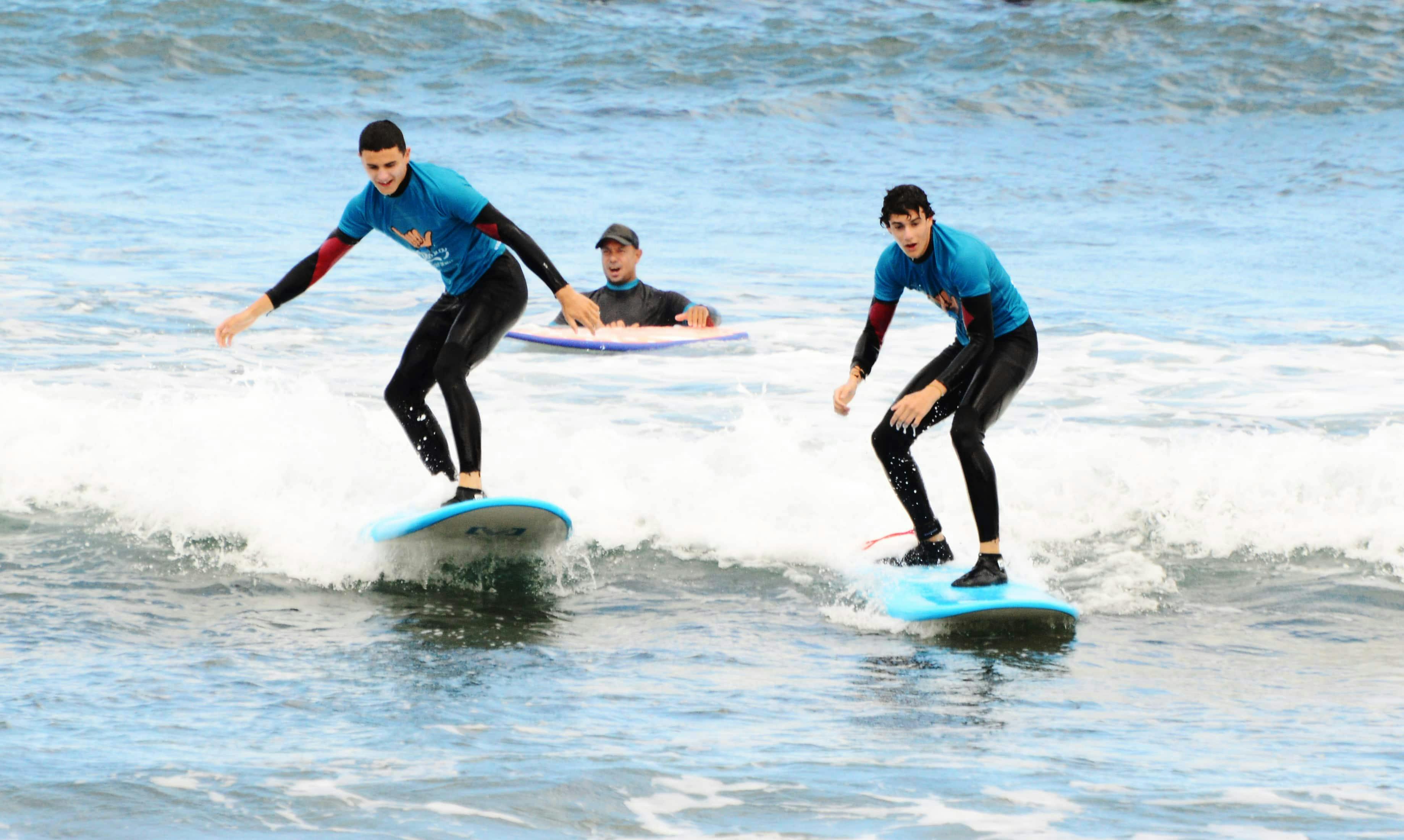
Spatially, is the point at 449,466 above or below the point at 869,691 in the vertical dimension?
above

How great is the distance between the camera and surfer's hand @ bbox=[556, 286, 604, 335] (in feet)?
19.4

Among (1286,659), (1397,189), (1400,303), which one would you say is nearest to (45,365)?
(1286,659)

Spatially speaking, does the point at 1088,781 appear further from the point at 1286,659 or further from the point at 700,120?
the point at 700,120

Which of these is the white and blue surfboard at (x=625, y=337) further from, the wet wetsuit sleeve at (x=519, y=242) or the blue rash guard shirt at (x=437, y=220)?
the wet wetsuit sleeve at (x=519, y=242)

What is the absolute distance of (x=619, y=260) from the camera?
38.9ft

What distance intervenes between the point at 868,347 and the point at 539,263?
1507 mm

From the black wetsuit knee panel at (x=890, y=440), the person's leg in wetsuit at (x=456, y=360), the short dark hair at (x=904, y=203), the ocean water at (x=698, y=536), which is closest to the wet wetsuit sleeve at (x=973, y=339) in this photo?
the black wetsuit knee panel at (x=890, y=440)

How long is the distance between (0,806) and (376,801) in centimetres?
94

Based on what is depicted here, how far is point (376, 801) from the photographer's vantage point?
3914 millimetres

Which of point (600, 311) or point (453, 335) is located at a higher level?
point (600, 311)

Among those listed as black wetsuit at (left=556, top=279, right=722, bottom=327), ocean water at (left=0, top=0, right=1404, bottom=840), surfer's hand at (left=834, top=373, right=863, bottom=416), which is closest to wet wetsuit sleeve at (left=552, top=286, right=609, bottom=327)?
black wetsuit at (left=556, top=279, right=722, bottom=327)

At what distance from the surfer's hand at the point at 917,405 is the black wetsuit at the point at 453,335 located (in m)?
1.58

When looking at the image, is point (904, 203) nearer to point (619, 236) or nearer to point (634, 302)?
point (619, 236)

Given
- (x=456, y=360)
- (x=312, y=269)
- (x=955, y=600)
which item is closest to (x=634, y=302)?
(x=312, y=269)
